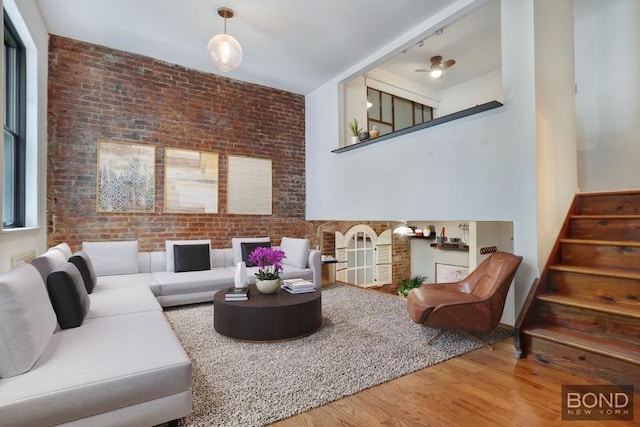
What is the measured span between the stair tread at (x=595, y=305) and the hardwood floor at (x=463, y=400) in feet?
1.52

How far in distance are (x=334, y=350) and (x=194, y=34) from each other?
399 cm

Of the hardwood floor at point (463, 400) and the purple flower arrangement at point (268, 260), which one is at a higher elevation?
the purple flower arrangement at point (268, 260)

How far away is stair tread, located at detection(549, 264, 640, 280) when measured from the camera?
94.5 inches

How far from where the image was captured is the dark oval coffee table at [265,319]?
2775 millimetres

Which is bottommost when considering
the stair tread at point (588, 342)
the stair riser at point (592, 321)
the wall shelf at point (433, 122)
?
the stair tread at point (588, 342)

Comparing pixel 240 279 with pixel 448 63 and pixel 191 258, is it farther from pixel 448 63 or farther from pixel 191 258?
pixel 448 63

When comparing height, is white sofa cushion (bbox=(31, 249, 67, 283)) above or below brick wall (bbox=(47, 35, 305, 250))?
below

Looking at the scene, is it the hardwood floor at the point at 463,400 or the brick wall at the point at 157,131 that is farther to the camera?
the brick wall at the point at 157,131

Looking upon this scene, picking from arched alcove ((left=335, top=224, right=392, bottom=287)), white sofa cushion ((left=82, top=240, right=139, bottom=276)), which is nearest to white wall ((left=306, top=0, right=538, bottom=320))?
arched alcove ((left=335, top=224, right=392, bottom=287))

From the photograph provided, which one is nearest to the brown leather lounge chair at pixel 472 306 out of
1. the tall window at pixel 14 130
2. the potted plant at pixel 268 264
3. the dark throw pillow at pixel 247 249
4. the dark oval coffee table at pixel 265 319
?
the dark oval coffee table at pixel 265 319

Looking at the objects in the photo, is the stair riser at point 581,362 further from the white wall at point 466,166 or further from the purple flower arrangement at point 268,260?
the purple flower arrangement at point 268,260

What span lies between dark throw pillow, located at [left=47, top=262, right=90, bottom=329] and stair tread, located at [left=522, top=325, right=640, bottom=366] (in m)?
3.25

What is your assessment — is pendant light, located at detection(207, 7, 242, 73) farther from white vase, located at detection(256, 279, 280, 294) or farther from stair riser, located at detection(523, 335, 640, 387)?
stair riser, located at detection(523, 335, 640, 387)

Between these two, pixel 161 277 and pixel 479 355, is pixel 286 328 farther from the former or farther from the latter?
pixel 161 277
